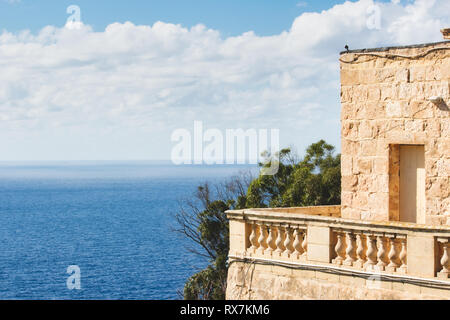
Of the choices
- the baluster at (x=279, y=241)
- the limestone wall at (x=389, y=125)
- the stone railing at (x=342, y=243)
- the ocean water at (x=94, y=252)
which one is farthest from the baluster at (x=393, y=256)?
the ocean water at (x=94, y=252)

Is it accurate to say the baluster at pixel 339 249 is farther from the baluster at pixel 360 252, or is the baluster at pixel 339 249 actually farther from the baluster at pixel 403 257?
the baluster at pixel 403 257

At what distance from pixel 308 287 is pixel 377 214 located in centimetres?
195

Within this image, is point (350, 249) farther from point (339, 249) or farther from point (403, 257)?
point (403, 257)

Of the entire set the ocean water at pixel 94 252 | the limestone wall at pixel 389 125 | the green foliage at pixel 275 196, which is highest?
the limestone wall at pixel 389 125

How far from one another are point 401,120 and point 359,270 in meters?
2.79

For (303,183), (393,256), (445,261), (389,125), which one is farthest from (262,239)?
(303,183)

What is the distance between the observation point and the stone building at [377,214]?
9.13m

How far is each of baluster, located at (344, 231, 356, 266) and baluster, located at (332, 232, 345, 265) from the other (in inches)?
5.7

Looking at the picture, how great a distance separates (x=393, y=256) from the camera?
920cm

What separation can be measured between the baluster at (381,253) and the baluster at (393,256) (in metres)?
0.09

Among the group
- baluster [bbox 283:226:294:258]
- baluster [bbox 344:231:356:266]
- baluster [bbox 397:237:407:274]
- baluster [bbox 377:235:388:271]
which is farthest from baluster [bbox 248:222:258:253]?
baluster [bbox 397:237:407:274]

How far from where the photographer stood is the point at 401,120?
35.1 feet
